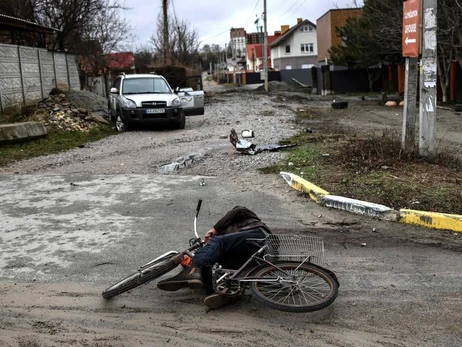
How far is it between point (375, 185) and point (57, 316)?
4732 millimetres

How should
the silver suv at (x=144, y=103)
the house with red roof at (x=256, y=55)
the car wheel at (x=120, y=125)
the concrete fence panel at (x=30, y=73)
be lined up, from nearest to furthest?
the silver suv at (x=144, y=103), the car wheel at (x=120, y=125), the concrete fence panel at (x=30, y=73), the house with red roof at (x=256, y=55)

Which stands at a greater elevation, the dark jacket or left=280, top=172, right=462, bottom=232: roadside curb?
the dark jacket

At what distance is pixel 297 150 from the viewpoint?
10.9 metres

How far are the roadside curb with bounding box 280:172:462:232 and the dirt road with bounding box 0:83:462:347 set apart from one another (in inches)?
5.3

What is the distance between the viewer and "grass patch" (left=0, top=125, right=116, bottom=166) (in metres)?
12.1

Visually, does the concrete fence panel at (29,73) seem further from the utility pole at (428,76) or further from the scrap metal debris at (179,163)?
the utility pole at (428,76)

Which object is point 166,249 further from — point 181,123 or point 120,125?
point 120,125

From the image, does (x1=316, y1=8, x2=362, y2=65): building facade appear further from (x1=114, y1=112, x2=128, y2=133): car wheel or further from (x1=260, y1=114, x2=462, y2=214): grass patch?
(x1=260, y1=114, x2=462, y2=214): grass patch

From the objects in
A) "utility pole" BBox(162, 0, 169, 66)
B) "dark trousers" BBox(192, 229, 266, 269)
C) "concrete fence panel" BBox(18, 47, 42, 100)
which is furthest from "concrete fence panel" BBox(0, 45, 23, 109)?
"utility pole" BBox(162, 0, 169, 66)

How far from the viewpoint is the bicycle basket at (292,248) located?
14.0 feet

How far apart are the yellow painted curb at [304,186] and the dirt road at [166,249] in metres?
0.16

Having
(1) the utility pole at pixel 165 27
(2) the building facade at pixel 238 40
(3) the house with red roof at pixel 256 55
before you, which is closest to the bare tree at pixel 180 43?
(1) the utility pole at pixel 165 27

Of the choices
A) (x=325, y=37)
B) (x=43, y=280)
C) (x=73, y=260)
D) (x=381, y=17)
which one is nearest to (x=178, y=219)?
(x=73, y=260)

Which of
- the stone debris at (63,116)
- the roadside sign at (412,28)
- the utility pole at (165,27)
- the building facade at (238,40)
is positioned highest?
the building facade at (238,40)
